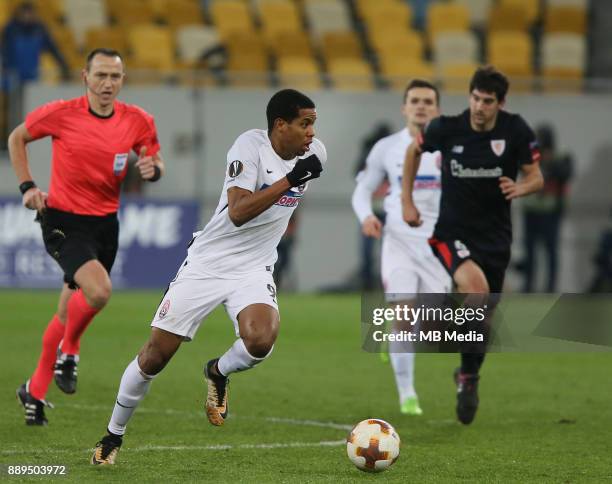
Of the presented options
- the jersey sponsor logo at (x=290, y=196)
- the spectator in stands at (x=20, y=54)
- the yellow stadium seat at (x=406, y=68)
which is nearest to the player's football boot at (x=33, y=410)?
the jersey sponsor logo at (x=290, y=196)

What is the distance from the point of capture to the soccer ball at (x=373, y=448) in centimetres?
705

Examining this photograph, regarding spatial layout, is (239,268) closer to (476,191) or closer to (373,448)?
(373,448)

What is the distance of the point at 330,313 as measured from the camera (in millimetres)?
17891


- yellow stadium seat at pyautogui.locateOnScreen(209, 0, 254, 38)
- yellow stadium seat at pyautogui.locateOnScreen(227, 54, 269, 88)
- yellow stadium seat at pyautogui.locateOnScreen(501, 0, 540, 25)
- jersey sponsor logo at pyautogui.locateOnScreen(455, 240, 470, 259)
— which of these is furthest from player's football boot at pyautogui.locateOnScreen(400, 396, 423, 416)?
yellow stadium seat at pyautogui.locateOnScreen(501, 0, 540, 25)

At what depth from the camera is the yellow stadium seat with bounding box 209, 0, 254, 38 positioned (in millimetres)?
24688

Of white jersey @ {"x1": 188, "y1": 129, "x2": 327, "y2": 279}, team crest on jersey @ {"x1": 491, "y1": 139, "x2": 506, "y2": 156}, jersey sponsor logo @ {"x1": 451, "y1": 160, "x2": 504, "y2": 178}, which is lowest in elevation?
white jersey @ {"x1": 188, "y1": 129, "x2": 327, "y2": 279}

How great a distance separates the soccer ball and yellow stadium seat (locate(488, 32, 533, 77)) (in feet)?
56.1

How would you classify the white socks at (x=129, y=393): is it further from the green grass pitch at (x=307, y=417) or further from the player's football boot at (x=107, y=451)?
the green grass pitch at (x=307, y=417)

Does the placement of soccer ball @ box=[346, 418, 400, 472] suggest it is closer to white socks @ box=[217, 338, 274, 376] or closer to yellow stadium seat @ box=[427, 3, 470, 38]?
white socks @ box=[217, 338, 274, 376]

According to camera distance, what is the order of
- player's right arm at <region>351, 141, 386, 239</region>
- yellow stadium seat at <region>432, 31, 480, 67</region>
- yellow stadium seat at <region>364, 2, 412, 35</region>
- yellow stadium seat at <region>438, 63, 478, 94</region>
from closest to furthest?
player's right arm at <region>351, 141, 386, 239</region>
yellow stadium seat at <region>438, 63, 478, 94</region>
yellow stadium seat at <region>432, 31, 480, 67</region>
yellow stadium seat at <region>364, 2, 412, 35</region>

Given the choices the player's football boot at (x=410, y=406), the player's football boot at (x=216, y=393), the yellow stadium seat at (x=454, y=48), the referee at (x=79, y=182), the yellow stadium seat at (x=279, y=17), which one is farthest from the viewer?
the yellow stadium seat at (x=279, y=17)

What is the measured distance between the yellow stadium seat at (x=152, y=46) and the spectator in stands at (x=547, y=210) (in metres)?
6.76

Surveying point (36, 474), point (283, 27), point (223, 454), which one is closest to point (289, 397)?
point (223, 454)

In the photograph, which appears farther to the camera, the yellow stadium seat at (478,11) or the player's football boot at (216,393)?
the yellow stadium seat at (478,11)
